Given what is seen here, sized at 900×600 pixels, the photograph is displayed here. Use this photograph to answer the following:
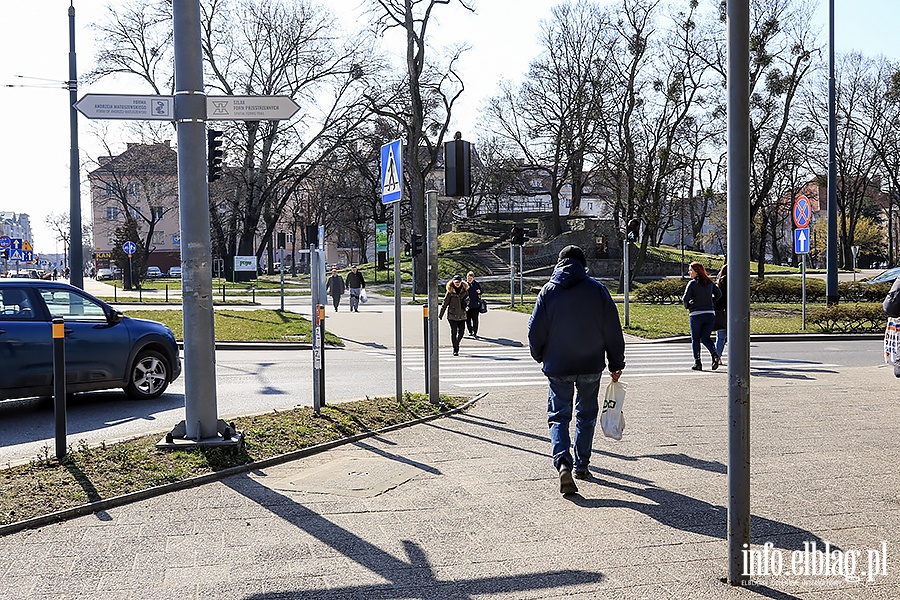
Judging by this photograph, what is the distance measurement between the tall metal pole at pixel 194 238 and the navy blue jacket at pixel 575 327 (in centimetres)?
285

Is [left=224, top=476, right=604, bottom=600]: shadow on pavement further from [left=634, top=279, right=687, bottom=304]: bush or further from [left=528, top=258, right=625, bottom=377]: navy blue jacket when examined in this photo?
[left=634, top=279, right=687, bottom=304]: bush

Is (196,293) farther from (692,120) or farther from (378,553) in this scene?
(692,120)

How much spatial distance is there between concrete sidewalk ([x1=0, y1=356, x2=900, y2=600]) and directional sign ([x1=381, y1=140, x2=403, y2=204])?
9.37 ft

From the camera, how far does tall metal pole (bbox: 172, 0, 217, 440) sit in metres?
7.49

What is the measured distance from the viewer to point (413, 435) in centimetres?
877

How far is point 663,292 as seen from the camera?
35.7m

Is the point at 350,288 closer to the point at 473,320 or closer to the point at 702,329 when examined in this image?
the point at 473,320

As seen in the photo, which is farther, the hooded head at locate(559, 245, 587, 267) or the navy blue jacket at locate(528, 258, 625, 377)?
the hooded head at locate(559, 245, 587, 267)

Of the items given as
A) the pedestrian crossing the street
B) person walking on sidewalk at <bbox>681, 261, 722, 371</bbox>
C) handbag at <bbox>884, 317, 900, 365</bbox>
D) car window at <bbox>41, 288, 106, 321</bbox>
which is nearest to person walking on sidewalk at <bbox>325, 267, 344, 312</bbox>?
the pedestrian crossing the street

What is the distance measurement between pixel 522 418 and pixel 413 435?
1.56 m

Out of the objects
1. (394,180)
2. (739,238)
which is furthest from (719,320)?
(739,238)

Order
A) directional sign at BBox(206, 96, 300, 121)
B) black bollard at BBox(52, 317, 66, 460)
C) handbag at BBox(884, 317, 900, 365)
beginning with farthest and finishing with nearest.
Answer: handbag at BBox(884, 317, 900, 365)
directional sign at BBox(206, 96, 300, 121)
black bollard at BBox(52, 317, 66, 460)

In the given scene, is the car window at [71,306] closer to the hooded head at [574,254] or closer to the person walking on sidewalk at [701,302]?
the hooded head at [574,254]

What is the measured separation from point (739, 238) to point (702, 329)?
38.3ft
